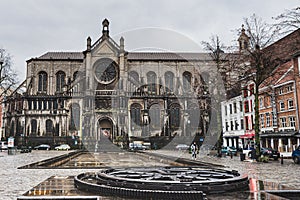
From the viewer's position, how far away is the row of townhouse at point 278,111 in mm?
33906

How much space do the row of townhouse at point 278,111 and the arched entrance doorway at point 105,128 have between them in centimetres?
2465

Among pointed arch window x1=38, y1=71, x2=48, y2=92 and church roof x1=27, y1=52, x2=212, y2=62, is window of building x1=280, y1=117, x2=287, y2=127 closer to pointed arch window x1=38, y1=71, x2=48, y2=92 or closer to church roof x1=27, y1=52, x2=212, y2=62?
church roof x1=27, y1=52, x2=212, y2=62

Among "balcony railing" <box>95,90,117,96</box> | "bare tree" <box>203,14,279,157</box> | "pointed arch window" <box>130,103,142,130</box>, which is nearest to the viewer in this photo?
"bare tree" <box>203,14,279,157</box>

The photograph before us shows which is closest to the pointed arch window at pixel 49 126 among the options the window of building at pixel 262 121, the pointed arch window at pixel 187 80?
the pointed arch window at pixel 187 80

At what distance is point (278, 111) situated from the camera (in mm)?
37906

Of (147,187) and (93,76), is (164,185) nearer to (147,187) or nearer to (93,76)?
(147,187)

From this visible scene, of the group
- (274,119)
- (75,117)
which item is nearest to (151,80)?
(75,117)

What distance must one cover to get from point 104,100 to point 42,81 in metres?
16.7

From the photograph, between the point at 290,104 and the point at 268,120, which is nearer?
the point at 290,104

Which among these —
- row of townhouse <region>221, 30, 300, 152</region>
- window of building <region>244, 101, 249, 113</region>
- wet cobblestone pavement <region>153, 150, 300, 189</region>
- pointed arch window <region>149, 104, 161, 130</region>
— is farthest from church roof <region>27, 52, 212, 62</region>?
wet cobblestone pavement <region>153, 150, 300, 189</region>

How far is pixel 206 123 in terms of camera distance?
64125mm

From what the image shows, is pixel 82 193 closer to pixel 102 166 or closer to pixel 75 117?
pixel 102 166

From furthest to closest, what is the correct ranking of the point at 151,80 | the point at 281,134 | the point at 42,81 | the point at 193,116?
the point at 151,80 < the point at 42,81 < the point at 193,116 < the point at 281,134

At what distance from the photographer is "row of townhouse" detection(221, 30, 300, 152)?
3391 cm
